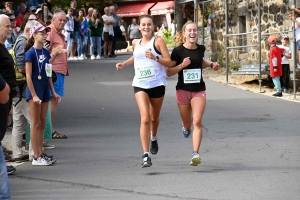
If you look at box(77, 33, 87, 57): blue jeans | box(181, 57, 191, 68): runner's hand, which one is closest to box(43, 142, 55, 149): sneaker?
box(181, 57, 191, 68): runner's hand

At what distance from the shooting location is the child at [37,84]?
10070 mm

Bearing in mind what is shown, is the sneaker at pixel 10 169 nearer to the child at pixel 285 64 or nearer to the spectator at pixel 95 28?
the child at pixel 285 64

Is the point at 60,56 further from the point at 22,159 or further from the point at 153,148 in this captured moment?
the point at 153,148

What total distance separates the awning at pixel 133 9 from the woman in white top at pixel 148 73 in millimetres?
48303

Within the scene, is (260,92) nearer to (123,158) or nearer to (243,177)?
(123,158)

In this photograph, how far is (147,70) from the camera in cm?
978

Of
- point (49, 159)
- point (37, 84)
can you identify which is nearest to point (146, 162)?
point (49, 159)

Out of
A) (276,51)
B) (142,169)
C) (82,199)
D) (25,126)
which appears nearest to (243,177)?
(142,169)

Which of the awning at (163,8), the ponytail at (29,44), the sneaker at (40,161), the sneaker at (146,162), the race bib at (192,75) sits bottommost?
the sneaker at (40,161)

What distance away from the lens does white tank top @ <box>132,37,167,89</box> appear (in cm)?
978

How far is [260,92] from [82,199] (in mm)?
12825

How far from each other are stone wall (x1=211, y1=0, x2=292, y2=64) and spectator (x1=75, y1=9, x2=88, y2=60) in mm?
4662

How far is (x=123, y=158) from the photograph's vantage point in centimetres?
1066

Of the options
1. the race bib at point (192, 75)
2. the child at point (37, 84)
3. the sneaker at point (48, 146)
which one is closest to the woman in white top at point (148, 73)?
the race bib at point (192, 75)
